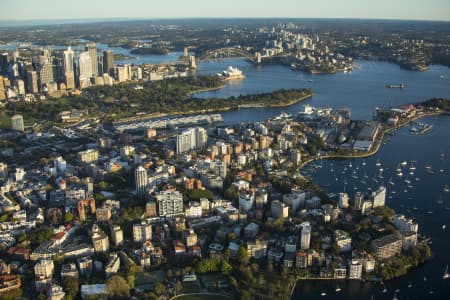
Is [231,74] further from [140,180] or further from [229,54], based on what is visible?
[140,180]

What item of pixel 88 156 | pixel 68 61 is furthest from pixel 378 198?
pixel 68 61

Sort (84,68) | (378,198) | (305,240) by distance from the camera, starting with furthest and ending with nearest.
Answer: (84,68)
(378,198)
(305,240)

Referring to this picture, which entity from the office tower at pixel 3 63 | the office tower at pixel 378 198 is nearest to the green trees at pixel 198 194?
the office tower at pixel 378 198

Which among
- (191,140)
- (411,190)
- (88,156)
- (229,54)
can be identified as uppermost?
(229,54)

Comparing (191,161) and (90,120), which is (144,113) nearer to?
(90,120)

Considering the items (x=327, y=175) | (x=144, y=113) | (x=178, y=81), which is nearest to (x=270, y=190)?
(x=327, y=175)

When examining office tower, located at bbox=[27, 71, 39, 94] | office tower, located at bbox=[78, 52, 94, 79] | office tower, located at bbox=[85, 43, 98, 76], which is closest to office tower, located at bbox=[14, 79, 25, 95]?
office tower, located at bbox=[27, 71, 39, 94]
